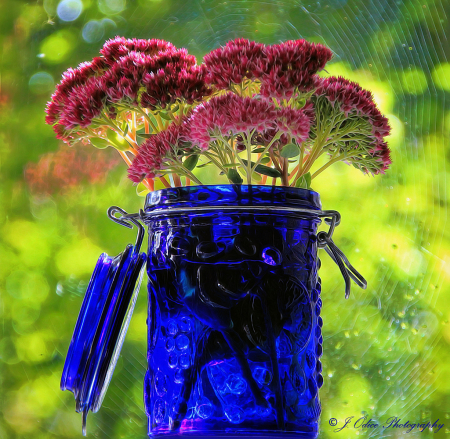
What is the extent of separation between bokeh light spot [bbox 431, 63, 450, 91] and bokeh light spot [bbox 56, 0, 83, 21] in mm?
484

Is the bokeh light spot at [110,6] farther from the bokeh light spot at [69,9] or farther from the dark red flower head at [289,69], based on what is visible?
the dark red flower head at [289,69]

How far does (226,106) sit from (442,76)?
450 millimetres

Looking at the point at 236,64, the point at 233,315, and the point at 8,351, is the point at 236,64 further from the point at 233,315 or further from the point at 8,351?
the point at 8,351

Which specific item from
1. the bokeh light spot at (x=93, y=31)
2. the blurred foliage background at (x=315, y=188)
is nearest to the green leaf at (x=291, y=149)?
the blurred foliage background at (x=315, y=188)

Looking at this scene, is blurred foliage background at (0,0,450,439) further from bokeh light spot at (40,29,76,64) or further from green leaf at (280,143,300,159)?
green leaf at (280,143,300,159)

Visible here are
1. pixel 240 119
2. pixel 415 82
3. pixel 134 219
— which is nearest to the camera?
pixel 240 119

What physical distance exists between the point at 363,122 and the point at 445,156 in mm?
341

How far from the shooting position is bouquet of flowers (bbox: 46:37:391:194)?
0.39 metres

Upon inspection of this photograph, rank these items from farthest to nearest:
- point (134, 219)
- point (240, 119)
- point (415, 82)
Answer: point (415, 82), point (134, 219), point (240, 119)

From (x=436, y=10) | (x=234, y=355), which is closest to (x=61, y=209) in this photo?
(x=234, y=355)

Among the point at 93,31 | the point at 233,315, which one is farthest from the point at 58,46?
the point at 233,315

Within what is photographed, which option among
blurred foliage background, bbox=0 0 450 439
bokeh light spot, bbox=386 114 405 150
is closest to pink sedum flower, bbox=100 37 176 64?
blurred foliage background, bbox=0 0 450 439

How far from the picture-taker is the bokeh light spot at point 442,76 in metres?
0.71

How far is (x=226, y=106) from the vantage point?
1.25 ft
